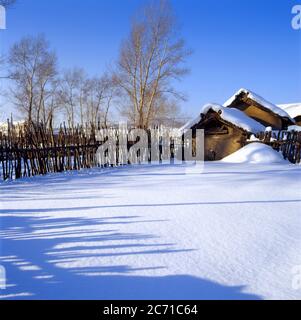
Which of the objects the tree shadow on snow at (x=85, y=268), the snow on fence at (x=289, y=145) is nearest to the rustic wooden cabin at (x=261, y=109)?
the snow on fence at (x=289, y=145)

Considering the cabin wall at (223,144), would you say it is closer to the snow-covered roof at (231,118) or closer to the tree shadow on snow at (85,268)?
the snow-covered roof at (231,118)

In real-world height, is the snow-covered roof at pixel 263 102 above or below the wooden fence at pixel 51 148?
above

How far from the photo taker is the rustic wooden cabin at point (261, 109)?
14.9m

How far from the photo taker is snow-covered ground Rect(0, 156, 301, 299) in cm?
219

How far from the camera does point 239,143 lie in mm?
13414

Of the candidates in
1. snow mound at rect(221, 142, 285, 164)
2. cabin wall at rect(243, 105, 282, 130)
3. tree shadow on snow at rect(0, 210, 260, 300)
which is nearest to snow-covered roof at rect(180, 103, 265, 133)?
snow mound at rect(221, 142, 285, 164)

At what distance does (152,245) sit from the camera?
2990 mm

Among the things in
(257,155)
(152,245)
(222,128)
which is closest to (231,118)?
(222,128)

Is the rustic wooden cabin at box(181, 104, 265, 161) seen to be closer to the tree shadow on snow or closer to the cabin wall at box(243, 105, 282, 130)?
the cabin wall at box(243, 105, 282, 130)

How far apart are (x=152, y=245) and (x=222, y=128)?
11764 millimetres

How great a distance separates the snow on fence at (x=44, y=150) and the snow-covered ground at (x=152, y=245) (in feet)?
10.8

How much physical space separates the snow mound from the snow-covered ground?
597cm

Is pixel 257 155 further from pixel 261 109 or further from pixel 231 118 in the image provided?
pixel 261 109

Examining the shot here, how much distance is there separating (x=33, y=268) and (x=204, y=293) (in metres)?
1.67
